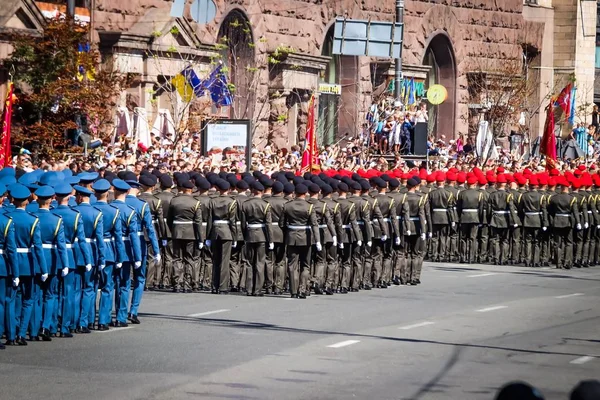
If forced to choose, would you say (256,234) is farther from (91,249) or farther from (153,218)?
(91,249)

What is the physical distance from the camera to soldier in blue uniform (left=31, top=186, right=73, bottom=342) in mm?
15422

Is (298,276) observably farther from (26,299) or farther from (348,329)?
(26,299)

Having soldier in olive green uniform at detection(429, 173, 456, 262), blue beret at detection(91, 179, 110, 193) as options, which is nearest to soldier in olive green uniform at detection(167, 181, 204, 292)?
blue beret at detection(91, 179, 110, 193)

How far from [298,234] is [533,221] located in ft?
29.9

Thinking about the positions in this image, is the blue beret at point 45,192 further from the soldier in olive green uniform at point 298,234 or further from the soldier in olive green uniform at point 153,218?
the soldier in olive green uniform at point 298,234

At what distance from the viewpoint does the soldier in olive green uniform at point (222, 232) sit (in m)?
21.0

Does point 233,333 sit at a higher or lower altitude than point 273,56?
lower

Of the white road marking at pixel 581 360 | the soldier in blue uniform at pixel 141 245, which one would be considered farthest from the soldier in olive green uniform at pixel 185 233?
the white road marking at pixel 581 360

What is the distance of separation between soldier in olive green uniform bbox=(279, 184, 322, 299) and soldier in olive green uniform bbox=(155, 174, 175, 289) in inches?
69.4

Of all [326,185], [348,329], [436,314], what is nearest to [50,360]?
[348,329]

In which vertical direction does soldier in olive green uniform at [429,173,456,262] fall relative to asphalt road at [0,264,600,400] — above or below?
above

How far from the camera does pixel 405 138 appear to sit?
34625mm

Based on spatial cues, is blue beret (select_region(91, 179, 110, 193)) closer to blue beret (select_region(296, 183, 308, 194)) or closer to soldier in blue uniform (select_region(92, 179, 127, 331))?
soldier in blue uniform (select_region(92, 179, 127, 331))

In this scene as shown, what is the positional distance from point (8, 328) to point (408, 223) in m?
9.55
